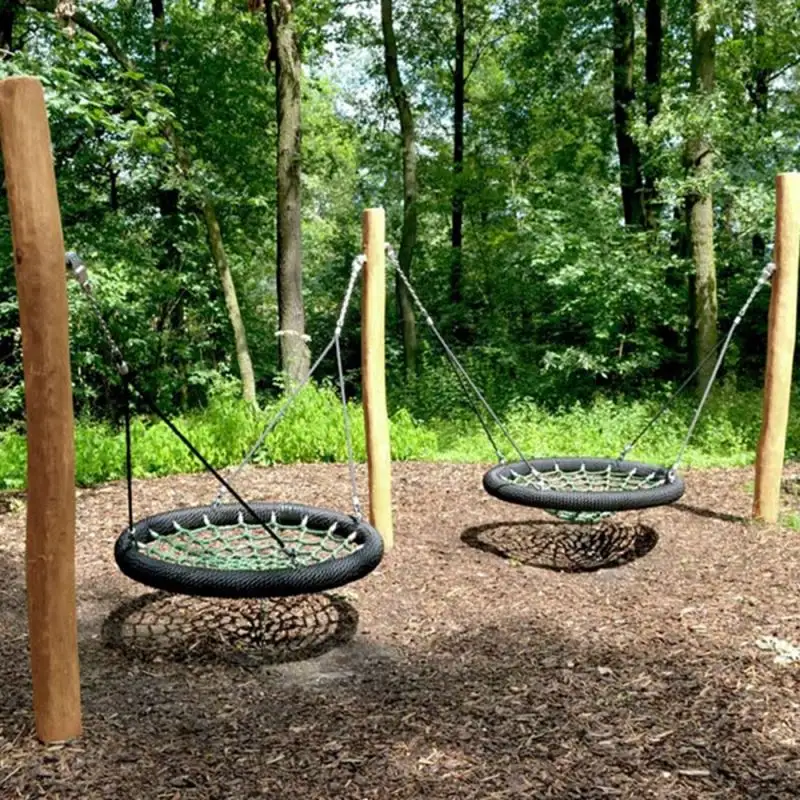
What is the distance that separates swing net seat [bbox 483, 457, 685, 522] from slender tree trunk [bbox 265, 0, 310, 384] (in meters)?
3.88

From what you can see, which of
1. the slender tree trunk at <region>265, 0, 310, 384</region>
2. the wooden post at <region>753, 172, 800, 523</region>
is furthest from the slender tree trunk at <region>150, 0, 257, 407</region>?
the wooden post at <region>753, 172, 800, 523</region>

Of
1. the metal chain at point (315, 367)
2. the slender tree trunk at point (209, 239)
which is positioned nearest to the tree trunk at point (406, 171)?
the slender tree trunk at point (209, 239)

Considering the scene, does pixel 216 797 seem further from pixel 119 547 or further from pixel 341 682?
pixel 119 547

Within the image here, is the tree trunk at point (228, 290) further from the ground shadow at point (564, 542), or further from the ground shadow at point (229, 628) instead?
the ground shadow at point (229, 628)

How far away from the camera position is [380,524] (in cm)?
448

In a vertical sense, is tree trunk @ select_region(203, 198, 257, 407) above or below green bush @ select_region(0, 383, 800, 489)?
above

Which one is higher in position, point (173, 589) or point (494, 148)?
point (494, 148)

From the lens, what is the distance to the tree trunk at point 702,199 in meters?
7.80

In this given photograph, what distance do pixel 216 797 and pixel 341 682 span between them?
0.85 metres

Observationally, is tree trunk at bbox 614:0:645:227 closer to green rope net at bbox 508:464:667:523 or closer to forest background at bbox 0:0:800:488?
forest background at bbox 0:0:800:488

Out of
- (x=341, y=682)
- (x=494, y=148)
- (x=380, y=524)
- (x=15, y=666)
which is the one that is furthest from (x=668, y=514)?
(x=494, y=148)

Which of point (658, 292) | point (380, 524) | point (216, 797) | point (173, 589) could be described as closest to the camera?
point (216, 797)

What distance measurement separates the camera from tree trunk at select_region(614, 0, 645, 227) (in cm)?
1144

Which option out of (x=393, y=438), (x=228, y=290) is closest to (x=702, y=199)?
(x=393, y=438)
